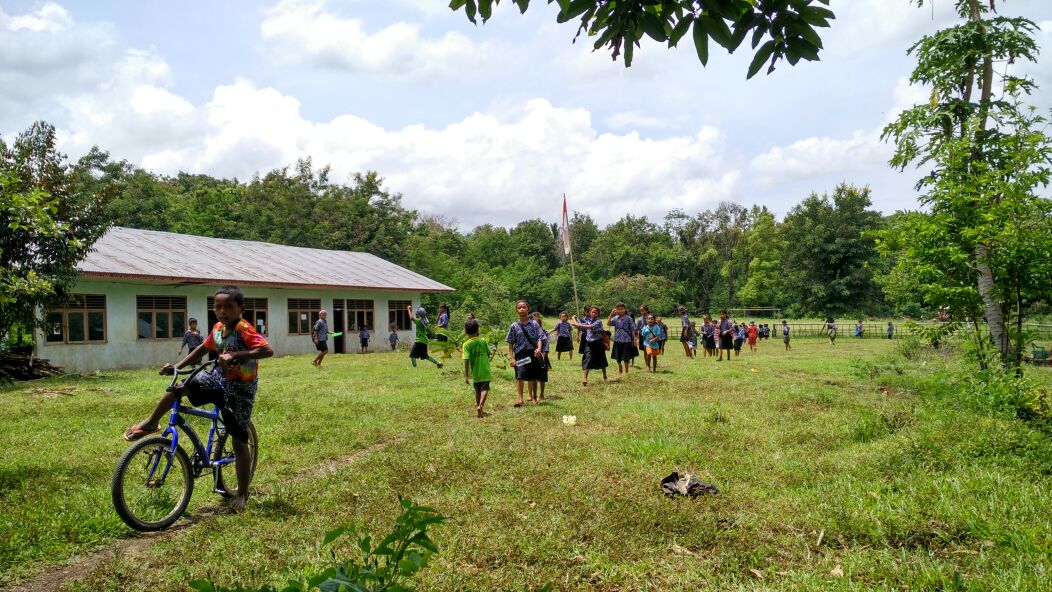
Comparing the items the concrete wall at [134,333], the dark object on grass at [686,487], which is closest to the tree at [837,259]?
the concrete wall at [134,333]

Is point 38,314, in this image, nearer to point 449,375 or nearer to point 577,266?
point 449,375

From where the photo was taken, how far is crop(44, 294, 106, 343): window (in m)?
18.2

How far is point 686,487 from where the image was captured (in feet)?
17.7

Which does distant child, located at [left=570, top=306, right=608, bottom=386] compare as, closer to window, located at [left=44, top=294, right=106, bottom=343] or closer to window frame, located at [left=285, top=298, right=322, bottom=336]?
window, located at [left=44, top=294, right=106, bottom=343]

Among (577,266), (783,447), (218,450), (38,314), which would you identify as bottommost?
(783,447)

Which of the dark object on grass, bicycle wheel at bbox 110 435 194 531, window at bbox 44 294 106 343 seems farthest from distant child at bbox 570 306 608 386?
window at bbox 44 294 106 343

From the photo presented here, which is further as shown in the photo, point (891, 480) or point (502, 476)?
point (502, 476)

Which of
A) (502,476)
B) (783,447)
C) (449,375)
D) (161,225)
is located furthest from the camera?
(161,225)

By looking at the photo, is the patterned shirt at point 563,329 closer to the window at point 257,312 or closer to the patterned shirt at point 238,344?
the window at point 257,312

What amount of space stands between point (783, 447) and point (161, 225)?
132ft

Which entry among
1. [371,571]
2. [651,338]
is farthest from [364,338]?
[371,571]

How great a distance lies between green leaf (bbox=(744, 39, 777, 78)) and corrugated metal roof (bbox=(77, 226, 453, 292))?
18252 millimetres

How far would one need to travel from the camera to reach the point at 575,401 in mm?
10875

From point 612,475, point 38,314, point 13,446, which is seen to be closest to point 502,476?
point 612,475
